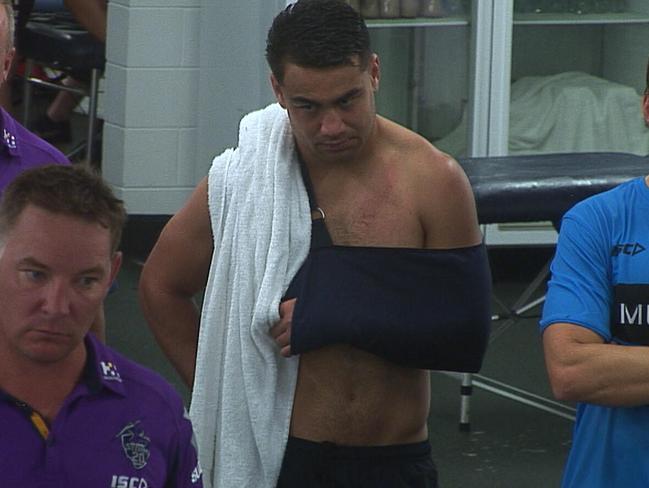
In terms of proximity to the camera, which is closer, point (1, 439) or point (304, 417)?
point (1, 439)

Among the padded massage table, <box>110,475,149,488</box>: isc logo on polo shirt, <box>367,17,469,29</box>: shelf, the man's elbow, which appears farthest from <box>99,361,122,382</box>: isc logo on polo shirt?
<box>367,17,469,29</box>: shelf

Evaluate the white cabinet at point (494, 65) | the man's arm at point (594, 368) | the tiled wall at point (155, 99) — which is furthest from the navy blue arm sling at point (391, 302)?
the tiled wall at point (155, 99)

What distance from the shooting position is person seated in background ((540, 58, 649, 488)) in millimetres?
3053

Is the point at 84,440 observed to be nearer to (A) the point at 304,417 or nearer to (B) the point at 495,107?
(A) the point at 304,417

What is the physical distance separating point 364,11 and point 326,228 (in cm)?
519

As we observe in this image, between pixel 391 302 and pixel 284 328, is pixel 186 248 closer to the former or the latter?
pixel 284 328

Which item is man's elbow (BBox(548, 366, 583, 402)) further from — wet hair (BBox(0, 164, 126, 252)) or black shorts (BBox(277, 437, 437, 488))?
wet hair (BBox(0, 164, 126, 252))

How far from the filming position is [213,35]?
8508mm

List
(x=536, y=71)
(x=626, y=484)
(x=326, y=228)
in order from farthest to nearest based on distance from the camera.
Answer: (x=536, y=71), (x=326, y=228), (x=626, y=484)

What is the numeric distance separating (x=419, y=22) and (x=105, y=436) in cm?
643

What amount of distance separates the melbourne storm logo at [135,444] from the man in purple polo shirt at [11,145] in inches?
38.5

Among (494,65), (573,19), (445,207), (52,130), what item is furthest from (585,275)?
(52,130)

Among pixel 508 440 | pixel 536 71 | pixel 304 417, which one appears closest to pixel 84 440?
pixel 304 417

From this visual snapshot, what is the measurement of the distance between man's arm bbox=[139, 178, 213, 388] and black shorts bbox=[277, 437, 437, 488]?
1.08 feet
